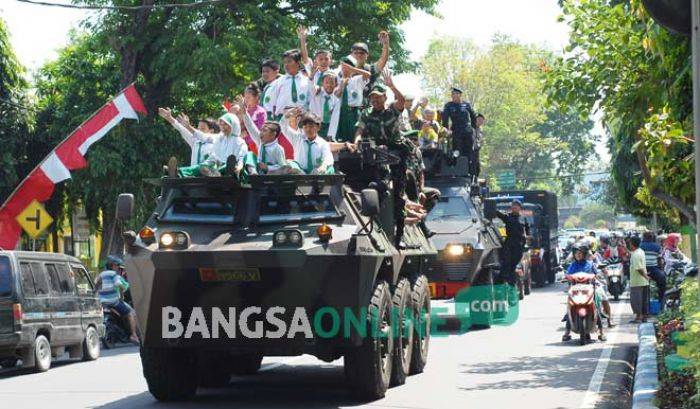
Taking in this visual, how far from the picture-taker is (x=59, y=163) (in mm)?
25094

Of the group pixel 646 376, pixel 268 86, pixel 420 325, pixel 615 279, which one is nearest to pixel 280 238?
pixel 420 325

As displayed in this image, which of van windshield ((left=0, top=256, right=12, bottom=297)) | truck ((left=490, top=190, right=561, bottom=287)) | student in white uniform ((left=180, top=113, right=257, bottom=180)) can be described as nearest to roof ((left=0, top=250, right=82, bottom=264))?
van windshield ((left=0, top=256, right=12, bottom=297))

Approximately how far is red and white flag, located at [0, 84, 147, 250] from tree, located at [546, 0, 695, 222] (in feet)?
38.0

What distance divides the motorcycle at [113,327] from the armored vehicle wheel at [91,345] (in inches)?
92.3

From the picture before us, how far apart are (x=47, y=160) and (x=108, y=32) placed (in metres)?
9.66

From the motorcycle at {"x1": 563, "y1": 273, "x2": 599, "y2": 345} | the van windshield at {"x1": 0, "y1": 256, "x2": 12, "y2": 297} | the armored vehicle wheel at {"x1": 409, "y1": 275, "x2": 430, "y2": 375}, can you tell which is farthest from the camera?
the motorcycle at {"x1": 563, "y1": 273, "x2": 599, "y2": 345}

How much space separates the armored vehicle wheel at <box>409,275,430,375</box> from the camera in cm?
1486

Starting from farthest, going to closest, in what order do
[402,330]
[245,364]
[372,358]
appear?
1. [245,364]
2. [402,330]
3. [372,358]

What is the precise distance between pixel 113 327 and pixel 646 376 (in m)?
13.0

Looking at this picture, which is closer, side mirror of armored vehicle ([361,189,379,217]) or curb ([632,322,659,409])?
curb ([632,322,659,409])

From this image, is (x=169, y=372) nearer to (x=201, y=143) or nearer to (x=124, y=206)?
(x=124, y=206)

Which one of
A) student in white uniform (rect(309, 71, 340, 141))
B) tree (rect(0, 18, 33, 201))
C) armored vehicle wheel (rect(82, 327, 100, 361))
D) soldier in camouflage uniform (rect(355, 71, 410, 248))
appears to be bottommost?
armored vehicle wheel (rect(82, 327, 100, 361))

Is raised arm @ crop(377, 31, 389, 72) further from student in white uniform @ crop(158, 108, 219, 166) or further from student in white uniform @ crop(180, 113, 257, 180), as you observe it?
student in white uniform @ crop(180, 113, 257, 180)

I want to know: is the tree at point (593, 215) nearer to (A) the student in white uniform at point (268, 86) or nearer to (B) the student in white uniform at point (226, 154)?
(A) the student in white uniform at point (268, 86)
